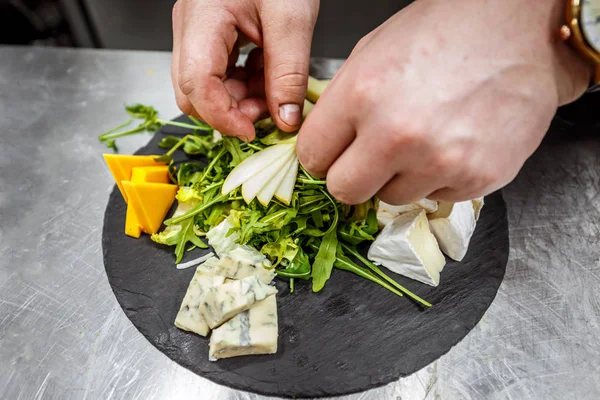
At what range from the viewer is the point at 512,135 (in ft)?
3.39

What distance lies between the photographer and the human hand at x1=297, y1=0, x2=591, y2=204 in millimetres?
984

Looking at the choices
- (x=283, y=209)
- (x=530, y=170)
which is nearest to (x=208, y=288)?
(x=283, y=209)

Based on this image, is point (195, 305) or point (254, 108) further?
point (254, 108)

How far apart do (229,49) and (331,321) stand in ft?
3.47

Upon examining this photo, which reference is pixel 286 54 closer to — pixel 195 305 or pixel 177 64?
pixel 177 64

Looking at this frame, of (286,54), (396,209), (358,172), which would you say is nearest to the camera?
(358,172)

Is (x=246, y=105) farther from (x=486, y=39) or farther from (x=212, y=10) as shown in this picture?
(x=486, y=39)

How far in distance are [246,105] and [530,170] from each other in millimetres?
1304

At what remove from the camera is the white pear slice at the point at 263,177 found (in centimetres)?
163

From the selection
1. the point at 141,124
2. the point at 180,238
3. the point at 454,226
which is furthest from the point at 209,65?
the point at 454,226

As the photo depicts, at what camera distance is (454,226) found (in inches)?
62.3

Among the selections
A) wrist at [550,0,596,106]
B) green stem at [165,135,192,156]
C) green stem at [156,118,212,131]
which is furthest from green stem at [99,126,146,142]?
wrist at [550,0,596,106]

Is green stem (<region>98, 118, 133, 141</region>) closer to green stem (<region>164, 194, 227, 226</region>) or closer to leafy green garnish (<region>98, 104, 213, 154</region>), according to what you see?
leafy green garnish (<region>98, 104, 213, 154</region>)

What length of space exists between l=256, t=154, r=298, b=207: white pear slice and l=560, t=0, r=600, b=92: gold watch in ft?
3.02
